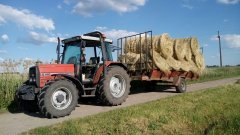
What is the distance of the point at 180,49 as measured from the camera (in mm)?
14969

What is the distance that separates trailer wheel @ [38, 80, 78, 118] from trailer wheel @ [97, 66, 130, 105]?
1.23 metres

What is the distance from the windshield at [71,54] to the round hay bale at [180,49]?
18.1 ft

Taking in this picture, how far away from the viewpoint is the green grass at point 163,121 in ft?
24.5

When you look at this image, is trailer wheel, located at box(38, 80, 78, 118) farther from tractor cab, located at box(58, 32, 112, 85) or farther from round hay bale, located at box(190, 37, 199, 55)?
round hay bale, located at box(190, 37, 199, 55)

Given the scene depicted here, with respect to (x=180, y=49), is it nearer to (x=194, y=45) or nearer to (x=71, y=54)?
(x=194, y=45)

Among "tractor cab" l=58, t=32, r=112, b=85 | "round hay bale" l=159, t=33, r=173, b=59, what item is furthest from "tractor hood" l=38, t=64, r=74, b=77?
"round hay bale" l=159, t=33, r=173, b=59

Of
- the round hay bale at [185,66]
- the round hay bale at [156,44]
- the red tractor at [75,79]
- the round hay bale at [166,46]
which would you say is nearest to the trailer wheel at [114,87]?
the red tractor at [75,79]

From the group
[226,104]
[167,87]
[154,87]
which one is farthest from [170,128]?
[167,87]

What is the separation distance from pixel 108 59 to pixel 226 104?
4311 millimetres

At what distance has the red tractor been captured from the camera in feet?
30.7

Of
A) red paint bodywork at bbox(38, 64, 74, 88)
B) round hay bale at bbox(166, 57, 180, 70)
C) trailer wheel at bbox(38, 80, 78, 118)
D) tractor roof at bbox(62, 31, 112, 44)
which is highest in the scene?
tractor roof at bbox(62, 31, 112, 44)

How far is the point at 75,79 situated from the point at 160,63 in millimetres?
4795

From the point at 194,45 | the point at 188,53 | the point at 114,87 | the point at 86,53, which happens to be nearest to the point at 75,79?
the point at 86,53

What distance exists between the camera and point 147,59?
13.6 m
